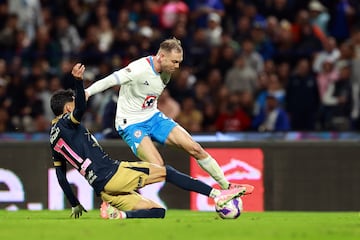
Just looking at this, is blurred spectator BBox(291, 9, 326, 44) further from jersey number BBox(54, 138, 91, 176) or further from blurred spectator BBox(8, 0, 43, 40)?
jersey number BBox(54, 138, 91, 176)

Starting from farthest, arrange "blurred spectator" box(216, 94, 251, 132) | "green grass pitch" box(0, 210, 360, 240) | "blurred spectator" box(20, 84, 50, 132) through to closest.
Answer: "blurred spectator" box(20, 84, 50, 132) < "blurred spectator" box(216, 94, 251, 132) < "green grass pitch" box(0, 210, 360, 240)

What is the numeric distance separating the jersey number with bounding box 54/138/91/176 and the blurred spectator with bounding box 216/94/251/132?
22.4 feet

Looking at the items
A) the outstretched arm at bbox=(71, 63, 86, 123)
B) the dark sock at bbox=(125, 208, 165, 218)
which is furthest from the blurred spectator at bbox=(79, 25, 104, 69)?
the outstretched arm at bbox=(71, 63, 86, 123)

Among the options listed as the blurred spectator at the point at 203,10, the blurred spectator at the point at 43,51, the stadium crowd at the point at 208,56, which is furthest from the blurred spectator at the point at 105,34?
the blurred spectator at the point at 203,10

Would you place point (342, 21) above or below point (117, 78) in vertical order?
above

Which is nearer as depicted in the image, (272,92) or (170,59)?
(170,59)

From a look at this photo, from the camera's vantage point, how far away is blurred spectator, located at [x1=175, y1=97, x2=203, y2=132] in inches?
711

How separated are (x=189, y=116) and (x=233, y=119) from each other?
0.75 meters

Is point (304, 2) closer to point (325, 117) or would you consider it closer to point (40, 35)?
point (325, 117)

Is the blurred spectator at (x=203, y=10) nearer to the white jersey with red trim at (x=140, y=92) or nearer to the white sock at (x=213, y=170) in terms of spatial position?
the white jersey with red trim at (x=140, y=92)

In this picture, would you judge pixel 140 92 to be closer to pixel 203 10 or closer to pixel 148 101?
pixel 148 101

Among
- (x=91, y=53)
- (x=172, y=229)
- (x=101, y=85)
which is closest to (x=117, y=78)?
(x=101, y=85)

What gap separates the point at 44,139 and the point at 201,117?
2.97 meters

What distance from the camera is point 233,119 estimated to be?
1812 cm
